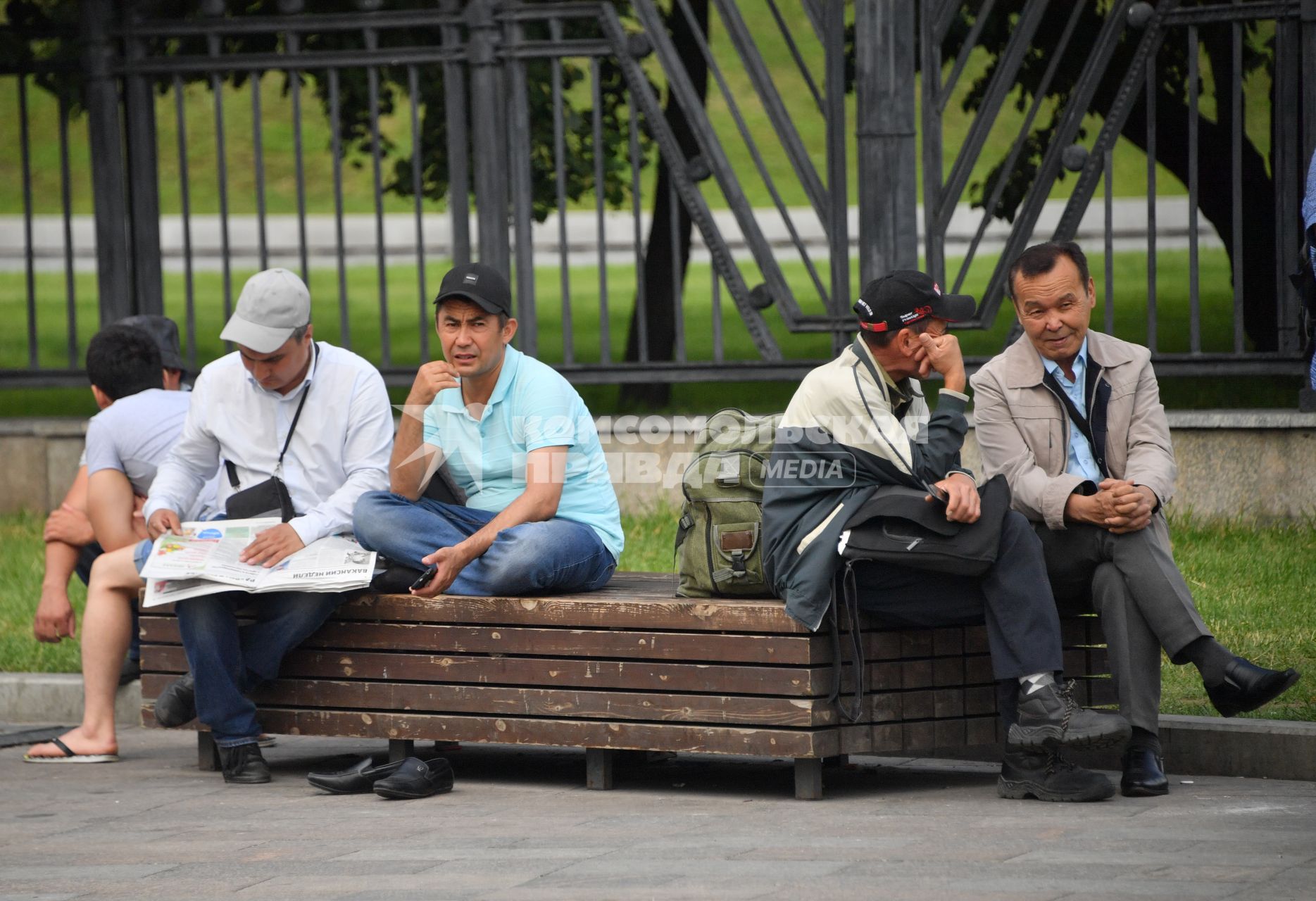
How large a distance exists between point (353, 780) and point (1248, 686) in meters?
2.57

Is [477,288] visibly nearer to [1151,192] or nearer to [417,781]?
[417,781]

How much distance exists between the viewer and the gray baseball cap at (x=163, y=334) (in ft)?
22.9

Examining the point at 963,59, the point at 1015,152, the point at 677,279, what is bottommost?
the point at 677,279

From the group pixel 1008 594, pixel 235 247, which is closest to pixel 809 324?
pixel 1008 594

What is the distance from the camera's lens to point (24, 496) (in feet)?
32.9

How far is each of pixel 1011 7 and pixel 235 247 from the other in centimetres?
2328

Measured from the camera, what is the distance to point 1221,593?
22.8ft

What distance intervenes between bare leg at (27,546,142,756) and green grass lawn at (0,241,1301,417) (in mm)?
3176

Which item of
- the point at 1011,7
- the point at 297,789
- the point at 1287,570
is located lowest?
the point at 297,789

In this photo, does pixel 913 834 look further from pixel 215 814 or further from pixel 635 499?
pixel 635 499

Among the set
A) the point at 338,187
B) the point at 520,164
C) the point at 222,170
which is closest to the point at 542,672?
the point at 520,164

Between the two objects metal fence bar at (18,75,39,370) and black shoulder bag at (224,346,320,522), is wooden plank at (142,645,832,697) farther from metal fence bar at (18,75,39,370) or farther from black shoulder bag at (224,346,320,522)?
metal fence bar at (18,75,39,370)

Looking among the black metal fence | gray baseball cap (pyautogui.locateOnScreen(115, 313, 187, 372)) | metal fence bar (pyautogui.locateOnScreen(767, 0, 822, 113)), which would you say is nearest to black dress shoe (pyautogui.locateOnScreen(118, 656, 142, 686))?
gray baseball cap (pyautogui.locateOnScreen(115, 313, 187, 372))

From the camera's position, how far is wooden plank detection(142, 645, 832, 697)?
206 inches
